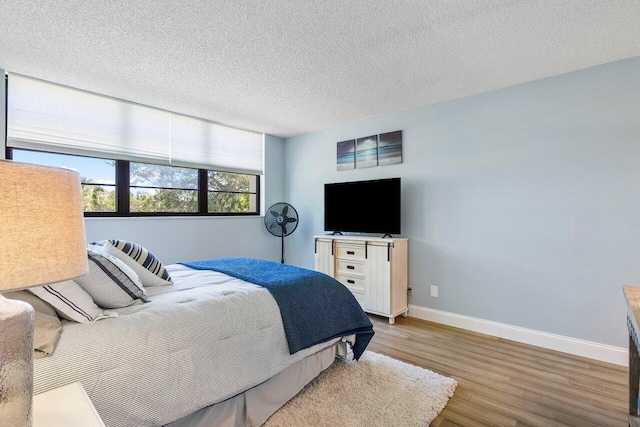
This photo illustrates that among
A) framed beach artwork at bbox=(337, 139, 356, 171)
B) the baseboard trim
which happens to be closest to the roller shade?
framed beach artwork at bbox=(337, 139, 356, 171)

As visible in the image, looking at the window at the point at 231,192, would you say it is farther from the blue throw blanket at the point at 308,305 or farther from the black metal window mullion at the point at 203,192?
the blue throw blanket at the point at 308,305

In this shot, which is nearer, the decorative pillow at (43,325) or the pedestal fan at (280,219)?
the decorative pillow at (43,325)

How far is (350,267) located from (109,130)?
293 cm

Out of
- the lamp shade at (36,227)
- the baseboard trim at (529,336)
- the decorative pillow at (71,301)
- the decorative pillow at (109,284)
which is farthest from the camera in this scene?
the baseboard trim at (529,336)

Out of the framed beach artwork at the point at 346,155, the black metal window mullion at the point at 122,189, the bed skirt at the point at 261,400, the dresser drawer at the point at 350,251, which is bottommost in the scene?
the bed skirt at the point at 261,400

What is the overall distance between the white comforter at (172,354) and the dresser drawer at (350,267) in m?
1.68

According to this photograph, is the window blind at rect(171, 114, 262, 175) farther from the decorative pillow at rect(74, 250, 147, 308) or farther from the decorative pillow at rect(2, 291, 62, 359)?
the decorative pillow at rect(2, 291, 62, 359)

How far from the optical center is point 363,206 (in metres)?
3.60

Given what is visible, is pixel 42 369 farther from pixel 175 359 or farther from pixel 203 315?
pixel 203 315

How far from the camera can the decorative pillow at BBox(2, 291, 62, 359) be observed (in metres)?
1.05

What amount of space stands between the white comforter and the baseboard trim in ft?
6.33

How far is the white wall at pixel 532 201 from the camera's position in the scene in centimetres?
234

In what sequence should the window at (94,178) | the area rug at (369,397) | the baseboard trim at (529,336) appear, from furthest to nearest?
the window at (94,178) → the baseboard trim at (529,336) → the area rug at (369,397)

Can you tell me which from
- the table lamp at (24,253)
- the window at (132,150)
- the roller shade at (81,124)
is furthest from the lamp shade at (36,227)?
the roller shade at (81,124)
